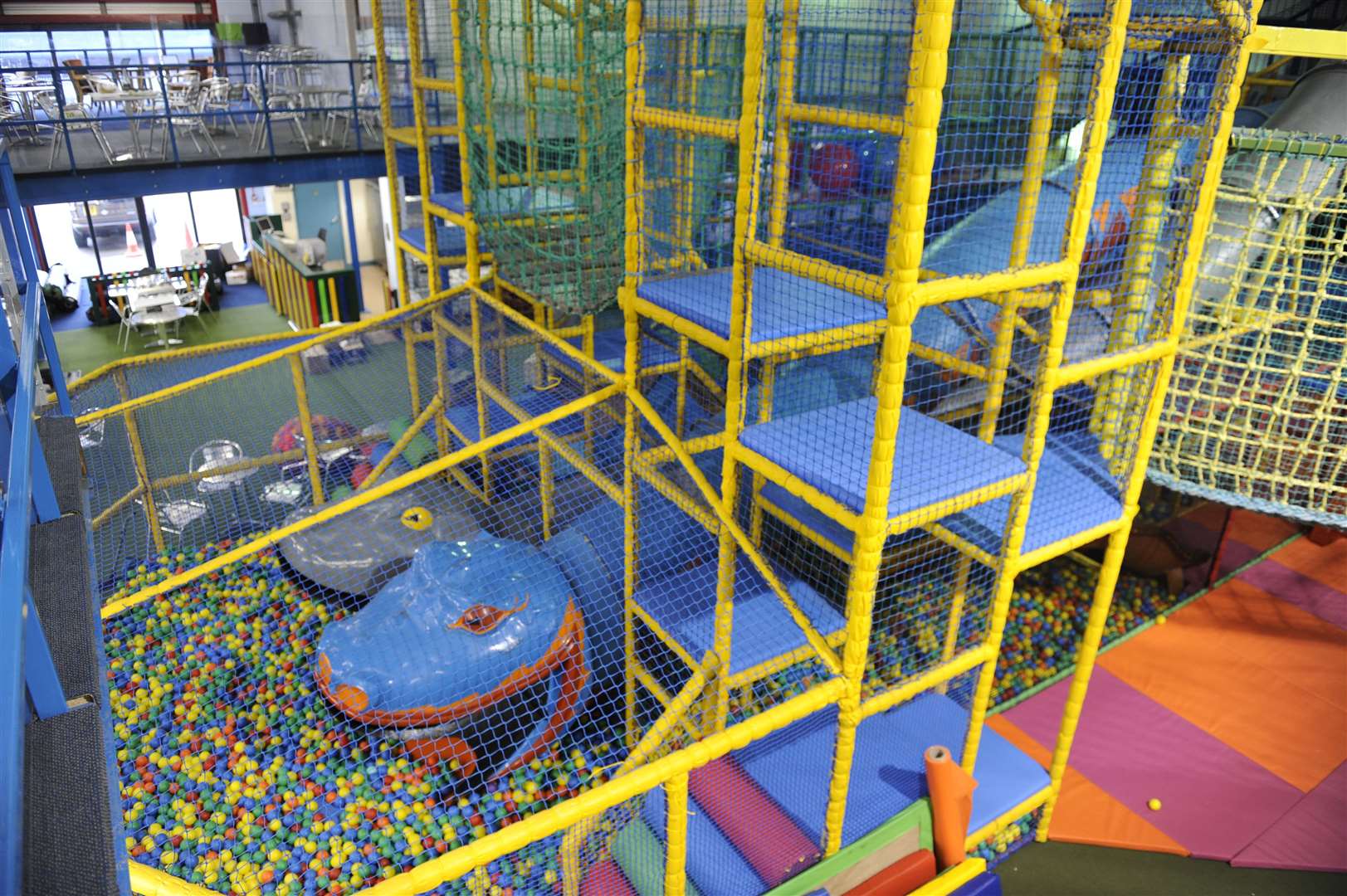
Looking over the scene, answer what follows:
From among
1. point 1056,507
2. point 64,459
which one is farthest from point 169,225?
point 1056,507

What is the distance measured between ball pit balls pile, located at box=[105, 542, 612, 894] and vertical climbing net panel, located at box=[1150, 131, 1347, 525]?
3156mm

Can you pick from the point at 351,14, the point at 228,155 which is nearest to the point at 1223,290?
the point at 228,155

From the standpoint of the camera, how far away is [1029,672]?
5527mm

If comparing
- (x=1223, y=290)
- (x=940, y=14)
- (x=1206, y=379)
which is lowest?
(x=1206, y=379)

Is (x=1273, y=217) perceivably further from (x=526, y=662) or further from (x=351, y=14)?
(x=351, y=14)

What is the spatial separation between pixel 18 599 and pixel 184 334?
1153 cm

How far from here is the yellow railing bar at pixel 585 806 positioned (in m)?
2.31

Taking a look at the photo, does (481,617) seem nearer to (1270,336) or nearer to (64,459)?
(64,459)

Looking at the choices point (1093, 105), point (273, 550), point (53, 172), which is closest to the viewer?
point (1093, 105)

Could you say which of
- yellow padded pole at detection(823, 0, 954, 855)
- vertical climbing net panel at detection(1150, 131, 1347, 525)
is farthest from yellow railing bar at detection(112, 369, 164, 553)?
vertical climbing net panel at detection(1150, 131, 1347, 525)

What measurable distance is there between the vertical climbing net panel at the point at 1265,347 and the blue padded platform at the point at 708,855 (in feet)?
8.80

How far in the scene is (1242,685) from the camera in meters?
5.50

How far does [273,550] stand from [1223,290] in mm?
5788

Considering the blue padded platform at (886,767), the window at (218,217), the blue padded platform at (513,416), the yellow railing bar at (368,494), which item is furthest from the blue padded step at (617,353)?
the window at (218,217)
